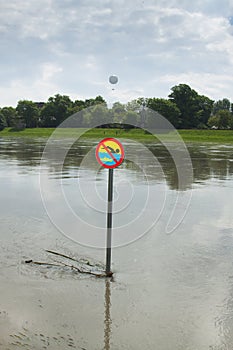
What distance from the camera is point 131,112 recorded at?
214ft

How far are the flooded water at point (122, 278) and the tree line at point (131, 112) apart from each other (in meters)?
33.8

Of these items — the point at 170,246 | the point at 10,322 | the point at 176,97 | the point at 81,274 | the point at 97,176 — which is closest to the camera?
the point at 10,322

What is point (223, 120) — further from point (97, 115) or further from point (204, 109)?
point (97, 115)

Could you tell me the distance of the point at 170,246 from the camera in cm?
623

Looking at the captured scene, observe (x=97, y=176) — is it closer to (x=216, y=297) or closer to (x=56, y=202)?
(x=56, y=202)

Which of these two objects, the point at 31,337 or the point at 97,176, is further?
the point at 97,176

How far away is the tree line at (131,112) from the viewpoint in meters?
52.3

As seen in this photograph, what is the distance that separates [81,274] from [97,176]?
8.72 metres

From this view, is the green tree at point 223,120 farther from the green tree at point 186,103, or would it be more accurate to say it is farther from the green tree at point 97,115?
the green tree at point 97,115

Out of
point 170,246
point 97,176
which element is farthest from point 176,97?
point 170,246

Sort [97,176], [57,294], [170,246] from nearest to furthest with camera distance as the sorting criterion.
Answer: [57,294] → [170,246] → [97,176]

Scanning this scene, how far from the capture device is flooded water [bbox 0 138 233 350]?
145 inches

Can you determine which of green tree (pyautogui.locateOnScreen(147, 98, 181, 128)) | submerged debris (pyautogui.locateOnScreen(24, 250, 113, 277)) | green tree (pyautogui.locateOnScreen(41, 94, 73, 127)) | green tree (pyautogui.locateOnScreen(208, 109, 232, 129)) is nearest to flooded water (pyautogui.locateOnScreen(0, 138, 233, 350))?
submerged debris (pyautogui.locateOnScreen(24, 250, 113, 277))

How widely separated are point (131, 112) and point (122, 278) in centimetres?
6131
